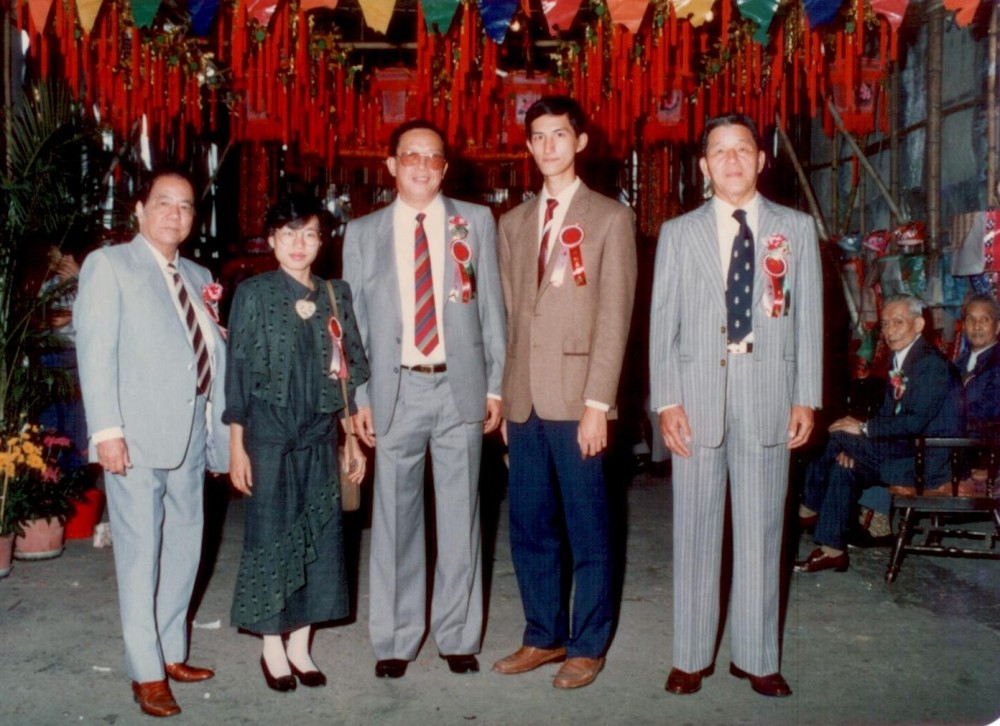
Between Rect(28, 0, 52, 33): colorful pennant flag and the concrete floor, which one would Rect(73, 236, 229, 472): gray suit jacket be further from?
Rect(28, 0, 52, 33): colorful pennant flag

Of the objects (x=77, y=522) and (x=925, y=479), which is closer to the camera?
(x=925, y=479)

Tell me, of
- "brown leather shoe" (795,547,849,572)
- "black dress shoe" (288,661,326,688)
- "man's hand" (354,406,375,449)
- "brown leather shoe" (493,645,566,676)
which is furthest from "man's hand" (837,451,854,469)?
"black dress shoe" (288,661,326,688)

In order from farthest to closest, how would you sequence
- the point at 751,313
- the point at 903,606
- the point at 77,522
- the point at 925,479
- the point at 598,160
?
the point at 598,160 → the point at 77,522 → the point at 925,479 → the point at 903,606 → the point at 751,313

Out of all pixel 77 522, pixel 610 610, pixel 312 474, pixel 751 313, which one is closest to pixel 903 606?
pixel 610 610

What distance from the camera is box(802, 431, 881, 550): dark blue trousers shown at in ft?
16.3

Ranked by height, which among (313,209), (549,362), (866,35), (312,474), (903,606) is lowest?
(903,606)

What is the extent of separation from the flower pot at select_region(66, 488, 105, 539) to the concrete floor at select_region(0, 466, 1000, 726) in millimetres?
525

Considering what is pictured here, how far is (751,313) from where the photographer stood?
3113 millimetres

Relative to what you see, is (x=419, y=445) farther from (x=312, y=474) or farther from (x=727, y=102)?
(x=727, y=102)

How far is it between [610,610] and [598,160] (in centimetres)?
1056

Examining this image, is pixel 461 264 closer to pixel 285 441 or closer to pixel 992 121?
pixel 285 441

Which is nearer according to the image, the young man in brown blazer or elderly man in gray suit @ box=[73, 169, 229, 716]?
elderly man in gray suit @ box=[73, 169, 229, 716]

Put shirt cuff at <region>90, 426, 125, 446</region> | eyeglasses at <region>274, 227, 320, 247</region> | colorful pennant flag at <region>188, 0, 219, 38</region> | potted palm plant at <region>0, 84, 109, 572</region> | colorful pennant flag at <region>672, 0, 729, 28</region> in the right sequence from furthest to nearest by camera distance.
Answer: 1. colorful pennant flag at <region>188, 0, 219, 38</region>
2. colorful pennant flag at <region>672, 0, 729, 28</region>
3. potted palm plant at <region>0, 84, 109, 572</region>
4. eyeglasses at <region>274, 227, 320, 247</region>
5. shirt cuff at <region>90, 426, 125, 446</region>

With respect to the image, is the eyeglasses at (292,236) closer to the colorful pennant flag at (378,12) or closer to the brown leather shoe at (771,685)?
the colorful pennant flag at (378,12)
